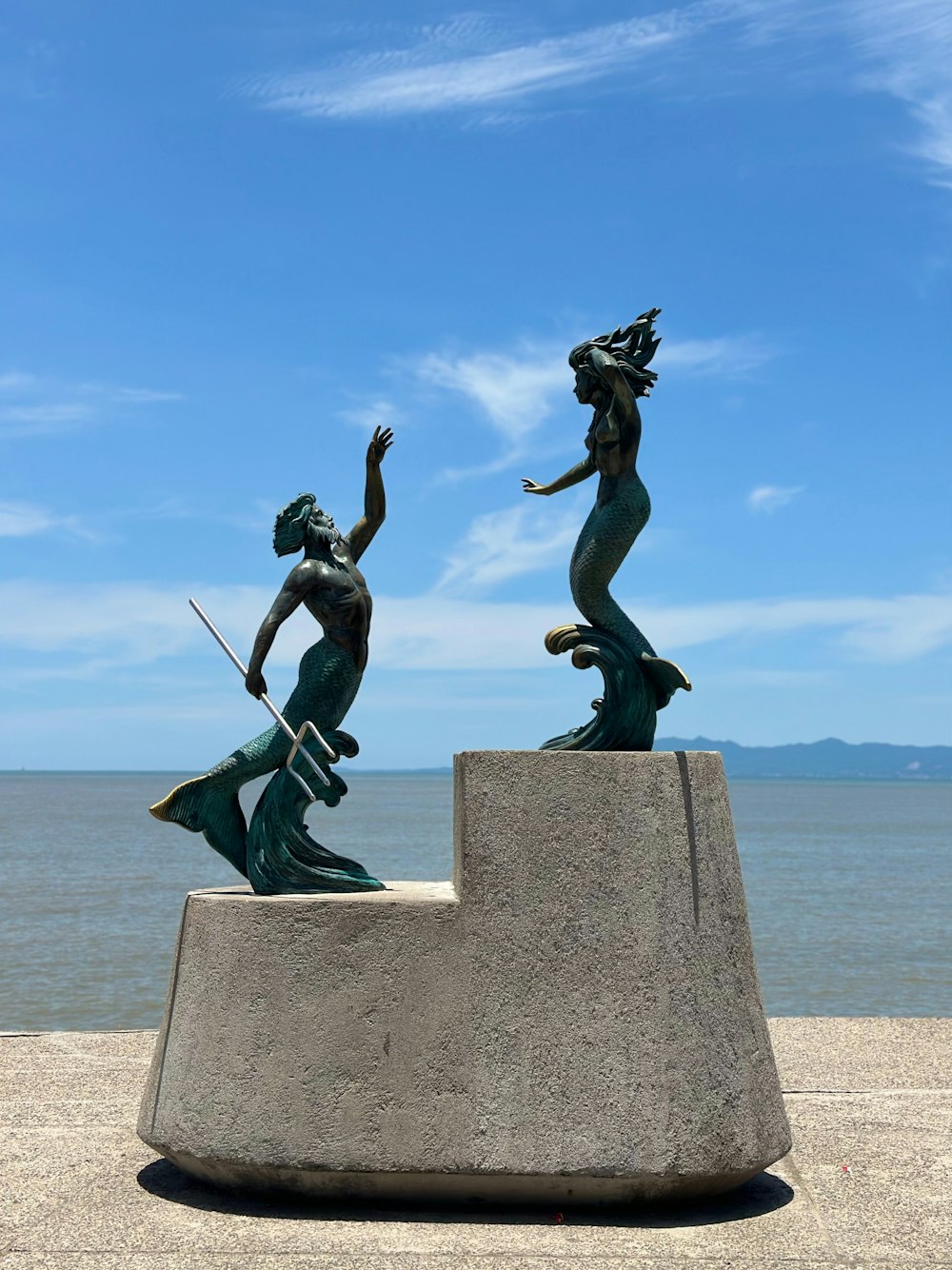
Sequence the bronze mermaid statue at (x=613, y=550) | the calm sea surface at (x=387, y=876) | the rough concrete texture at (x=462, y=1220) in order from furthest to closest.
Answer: the calm sea surface at (x=387, y=876), the bronze mermaid statue at (x=613, y=550), the rough concrete texture at (x=462, y=1220)

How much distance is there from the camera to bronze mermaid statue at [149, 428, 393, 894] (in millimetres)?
6523

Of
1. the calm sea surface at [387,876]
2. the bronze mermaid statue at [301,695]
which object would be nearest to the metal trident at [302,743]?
the bronze mermaid statue at [301,695]

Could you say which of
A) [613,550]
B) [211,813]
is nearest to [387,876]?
[211,813]

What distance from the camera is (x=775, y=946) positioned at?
60.0 feet

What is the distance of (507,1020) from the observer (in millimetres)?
5930

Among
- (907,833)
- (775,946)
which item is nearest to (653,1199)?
(775,946)

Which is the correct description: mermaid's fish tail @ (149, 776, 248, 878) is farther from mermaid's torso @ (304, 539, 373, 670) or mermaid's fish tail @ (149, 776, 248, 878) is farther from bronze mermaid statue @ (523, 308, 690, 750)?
bronze mermaid statue @ (523, 308, 690, 750)

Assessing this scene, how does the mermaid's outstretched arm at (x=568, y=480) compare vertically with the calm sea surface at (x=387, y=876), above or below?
above

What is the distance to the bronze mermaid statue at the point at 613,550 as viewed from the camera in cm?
639

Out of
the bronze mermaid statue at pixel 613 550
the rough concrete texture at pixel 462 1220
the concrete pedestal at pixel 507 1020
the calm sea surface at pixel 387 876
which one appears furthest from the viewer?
the calm sea surface at pixel 387 876

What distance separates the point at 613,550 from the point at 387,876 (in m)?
17.7

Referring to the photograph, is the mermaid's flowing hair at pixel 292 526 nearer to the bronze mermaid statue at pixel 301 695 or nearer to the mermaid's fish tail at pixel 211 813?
the bronze mermaid statue at pixel 301 695

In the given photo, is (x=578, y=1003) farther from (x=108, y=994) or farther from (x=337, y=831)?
(x=337, y=831)

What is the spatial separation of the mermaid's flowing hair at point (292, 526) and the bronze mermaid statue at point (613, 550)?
130 centimetres
